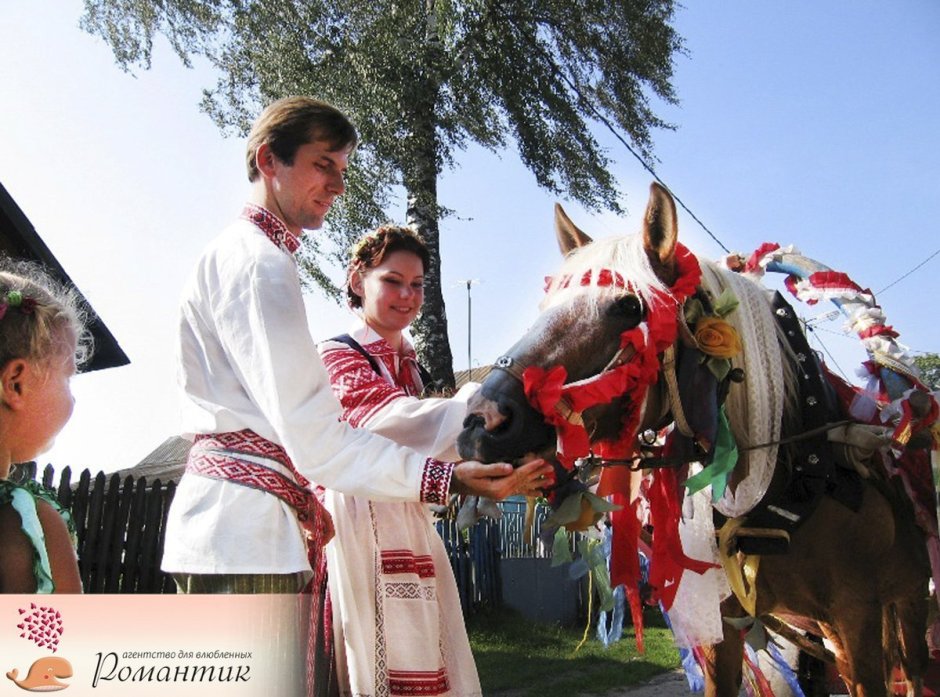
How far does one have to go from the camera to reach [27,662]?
136 centimetres

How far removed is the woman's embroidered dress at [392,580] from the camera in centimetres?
213

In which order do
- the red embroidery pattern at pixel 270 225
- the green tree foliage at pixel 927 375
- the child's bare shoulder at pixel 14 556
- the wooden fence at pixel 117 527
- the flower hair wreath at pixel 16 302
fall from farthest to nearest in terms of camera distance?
the wooden fence at pixel 117 527 < the green tree foliage at pixel 927 375 < the red embroidery pattern at pixel 270 225 < the flower hair wreath at pixel 16 302 < the child's bare shoulder at pixel 14 556

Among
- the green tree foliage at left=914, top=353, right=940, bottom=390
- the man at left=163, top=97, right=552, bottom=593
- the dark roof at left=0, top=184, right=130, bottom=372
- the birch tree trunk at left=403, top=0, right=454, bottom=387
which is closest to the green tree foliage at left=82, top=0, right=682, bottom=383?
the birch tree trunk at left=403, top=0, right=454, bottom=387

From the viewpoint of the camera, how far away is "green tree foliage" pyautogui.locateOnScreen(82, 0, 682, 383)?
9.07 m

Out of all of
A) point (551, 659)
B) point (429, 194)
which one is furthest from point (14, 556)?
point (429, 194)

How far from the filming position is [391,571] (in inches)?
86.8

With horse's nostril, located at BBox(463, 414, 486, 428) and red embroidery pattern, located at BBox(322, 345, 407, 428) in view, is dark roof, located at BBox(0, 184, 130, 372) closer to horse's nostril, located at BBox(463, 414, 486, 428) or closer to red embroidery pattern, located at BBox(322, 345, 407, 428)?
red embroidery pattern, located at BBox(322, 345, 407, 428)

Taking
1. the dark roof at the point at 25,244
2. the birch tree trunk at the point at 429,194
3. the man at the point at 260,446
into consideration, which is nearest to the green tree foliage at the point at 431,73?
the birch tree trunk at the point at 429,194

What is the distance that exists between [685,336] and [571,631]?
8.46 m

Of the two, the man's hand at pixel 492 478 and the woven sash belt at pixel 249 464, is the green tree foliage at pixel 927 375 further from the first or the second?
the woven sash belt at pixel 249 464

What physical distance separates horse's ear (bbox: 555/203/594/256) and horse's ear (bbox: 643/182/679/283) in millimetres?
397

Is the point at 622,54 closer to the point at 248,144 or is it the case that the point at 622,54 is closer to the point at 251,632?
the point at 248,144

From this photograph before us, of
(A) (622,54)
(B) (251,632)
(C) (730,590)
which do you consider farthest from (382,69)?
(B) (251,632)

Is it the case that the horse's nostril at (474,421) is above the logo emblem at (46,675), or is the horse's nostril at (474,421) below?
above
